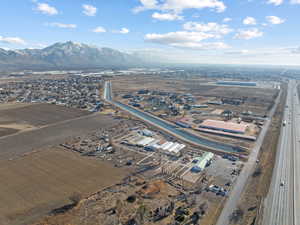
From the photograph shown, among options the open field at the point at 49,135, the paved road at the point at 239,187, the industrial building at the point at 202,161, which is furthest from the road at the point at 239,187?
the open field at the point at 49,135

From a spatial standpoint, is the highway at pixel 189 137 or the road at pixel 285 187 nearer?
the road at pixel 285 187

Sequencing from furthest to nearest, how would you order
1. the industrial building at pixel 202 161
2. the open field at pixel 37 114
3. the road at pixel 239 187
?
the open field at pixel 37 114 < the industrial building at pixel 202 161 < the road at pixel 239 187

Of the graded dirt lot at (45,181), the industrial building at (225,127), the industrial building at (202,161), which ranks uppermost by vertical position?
the industrial building at (225,127)

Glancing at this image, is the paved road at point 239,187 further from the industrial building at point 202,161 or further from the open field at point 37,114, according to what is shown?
the open field at point 37,114

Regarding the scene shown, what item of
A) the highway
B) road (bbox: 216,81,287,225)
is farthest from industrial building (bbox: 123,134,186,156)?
road (bbox: 216,81,287,225)

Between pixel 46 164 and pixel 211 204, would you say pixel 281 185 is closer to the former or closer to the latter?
pixel 211 204

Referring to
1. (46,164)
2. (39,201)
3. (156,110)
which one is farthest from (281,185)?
(156,110)
